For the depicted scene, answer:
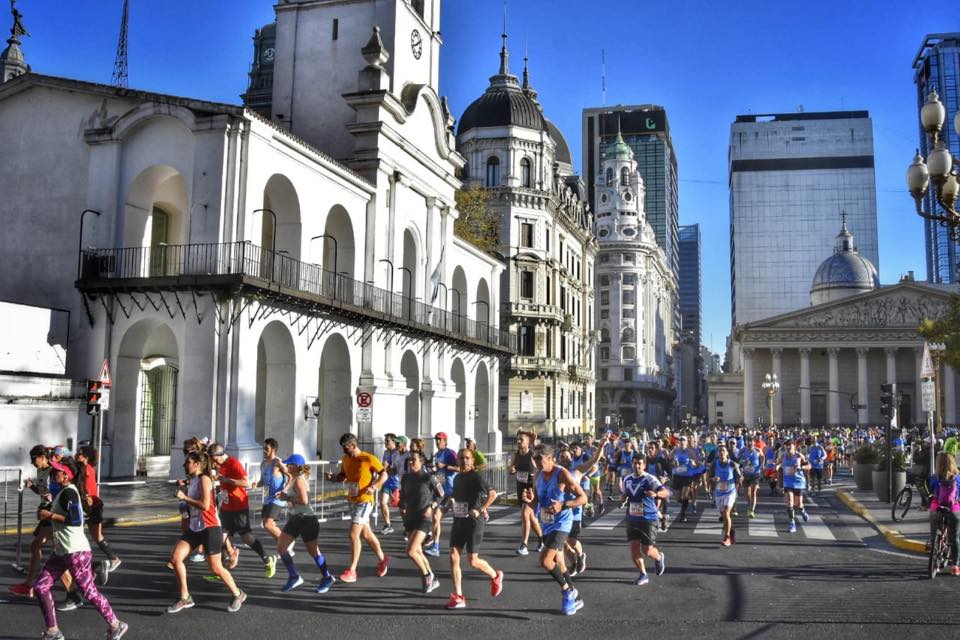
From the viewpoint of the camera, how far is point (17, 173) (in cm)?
2677

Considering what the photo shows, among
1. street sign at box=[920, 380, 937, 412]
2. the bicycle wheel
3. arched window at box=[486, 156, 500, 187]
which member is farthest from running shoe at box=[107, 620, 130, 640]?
arched window at box=[486, 156, 500, 187]

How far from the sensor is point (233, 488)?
11516 millimetres

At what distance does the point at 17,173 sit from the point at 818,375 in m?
89.2


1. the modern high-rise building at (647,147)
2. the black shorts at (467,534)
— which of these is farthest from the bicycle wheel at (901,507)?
the modern high-rise building at (647,147)

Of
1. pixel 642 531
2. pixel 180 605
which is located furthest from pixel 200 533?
pixel 642 531

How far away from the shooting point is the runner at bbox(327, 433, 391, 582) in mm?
11672

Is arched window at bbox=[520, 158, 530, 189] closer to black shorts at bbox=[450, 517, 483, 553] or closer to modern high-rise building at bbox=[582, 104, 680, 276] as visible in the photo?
black shorts at bbox=[450, 517, 483, 553]

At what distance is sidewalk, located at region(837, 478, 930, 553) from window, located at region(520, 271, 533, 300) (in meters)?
32.9

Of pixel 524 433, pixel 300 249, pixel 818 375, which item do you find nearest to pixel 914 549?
pixel 524 433

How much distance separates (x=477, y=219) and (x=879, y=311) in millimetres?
59331

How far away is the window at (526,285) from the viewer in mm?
58156

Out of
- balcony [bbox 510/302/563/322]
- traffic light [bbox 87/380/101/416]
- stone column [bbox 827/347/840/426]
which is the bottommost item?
traffic light [bbox 87/380/101/416]

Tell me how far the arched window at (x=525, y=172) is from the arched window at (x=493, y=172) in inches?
57.7

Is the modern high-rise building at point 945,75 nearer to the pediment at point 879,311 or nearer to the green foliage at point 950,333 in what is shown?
the pediment at point 879,311
